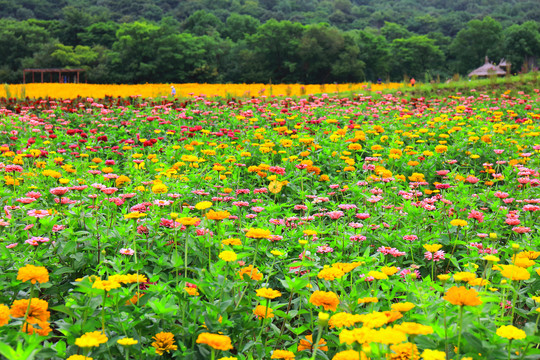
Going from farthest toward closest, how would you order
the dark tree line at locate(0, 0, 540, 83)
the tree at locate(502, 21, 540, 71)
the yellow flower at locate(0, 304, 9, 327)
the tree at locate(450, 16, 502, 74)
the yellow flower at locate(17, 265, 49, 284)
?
the tree at locate(450, 16, 502, 74), the tree at locate(502, 21, 540, 71), the dark tree line at locate(0, 0, 540, 83), the yellow flower at locate(17, 265, 49, 284), the yellow flower at locate(0, 304, 9, 327)

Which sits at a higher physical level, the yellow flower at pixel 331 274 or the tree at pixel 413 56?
the tree at pixel 413 56

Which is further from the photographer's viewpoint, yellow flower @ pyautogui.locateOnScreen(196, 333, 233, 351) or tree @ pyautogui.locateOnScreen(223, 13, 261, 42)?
tree @ pyautogui.locateOnScreen(223, 13, 261, 42)

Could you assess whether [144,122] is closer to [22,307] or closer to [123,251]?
[123,251]

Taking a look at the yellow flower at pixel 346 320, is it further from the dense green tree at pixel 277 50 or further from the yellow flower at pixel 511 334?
the dense green tree at pixel 277 50

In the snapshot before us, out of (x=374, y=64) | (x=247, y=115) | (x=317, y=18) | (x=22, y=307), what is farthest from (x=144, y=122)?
(x=317, y=18)

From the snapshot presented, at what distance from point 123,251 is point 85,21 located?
63.1 meters

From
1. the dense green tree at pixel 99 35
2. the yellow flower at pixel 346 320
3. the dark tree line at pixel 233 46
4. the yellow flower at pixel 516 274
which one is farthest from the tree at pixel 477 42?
the yellow flower at pixel 346 320

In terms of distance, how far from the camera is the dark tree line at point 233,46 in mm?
42438

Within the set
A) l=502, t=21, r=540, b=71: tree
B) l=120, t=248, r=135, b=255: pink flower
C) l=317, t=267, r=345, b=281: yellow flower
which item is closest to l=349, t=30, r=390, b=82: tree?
l=502, t=21, r=540, b=71: tree

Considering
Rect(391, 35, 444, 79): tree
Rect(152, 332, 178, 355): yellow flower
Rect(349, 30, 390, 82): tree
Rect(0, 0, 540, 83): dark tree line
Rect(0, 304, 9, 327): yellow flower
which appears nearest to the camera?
Rect(0, 304, 9, 327): yellow flower

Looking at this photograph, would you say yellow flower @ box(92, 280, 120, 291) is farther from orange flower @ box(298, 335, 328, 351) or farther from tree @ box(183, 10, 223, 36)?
tree @ box(183, 10, 223, 36)

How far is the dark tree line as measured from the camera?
42.4 m

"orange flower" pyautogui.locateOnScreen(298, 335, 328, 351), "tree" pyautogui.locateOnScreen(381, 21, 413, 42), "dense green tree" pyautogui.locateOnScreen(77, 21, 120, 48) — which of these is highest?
"tree" pyautogui.locateOnScreen(381, 21, 413, 42)

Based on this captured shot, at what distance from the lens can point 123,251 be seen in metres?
2.40
